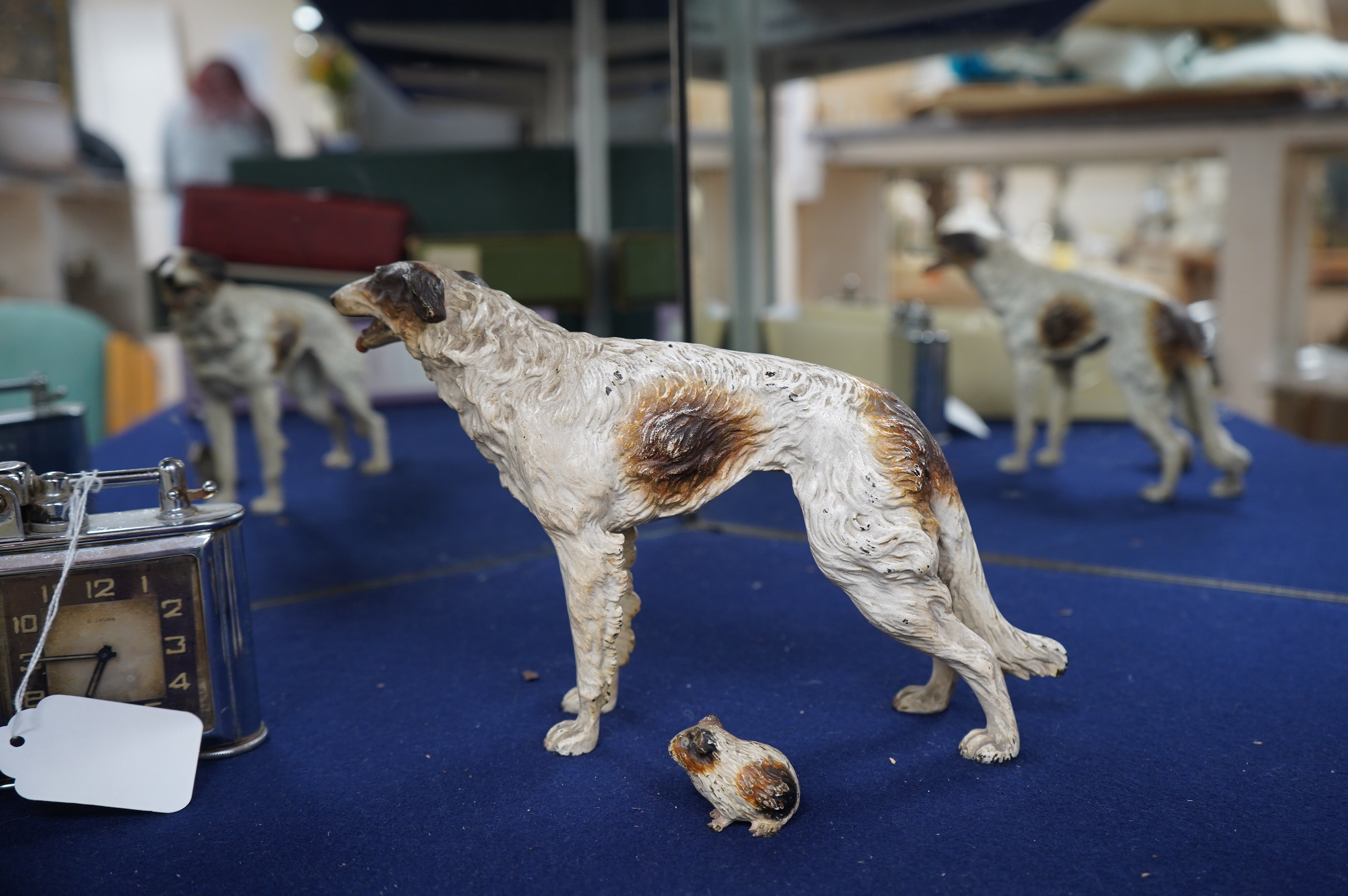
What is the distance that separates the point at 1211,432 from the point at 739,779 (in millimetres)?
1870

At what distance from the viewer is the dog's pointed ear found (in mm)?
1175

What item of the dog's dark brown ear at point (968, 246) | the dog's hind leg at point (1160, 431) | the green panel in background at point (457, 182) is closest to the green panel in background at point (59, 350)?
the green panel in background at point (457, 182)

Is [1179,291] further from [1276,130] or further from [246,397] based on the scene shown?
[246,397]

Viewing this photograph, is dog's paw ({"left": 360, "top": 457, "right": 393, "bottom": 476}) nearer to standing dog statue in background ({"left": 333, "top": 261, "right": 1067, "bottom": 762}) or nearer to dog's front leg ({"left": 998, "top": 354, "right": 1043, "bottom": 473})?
standing dog statue in background ({"left": 333, "top": 261, "right": 1067, "bottom": 762})

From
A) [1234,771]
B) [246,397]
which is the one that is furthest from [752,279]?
[1234,771]

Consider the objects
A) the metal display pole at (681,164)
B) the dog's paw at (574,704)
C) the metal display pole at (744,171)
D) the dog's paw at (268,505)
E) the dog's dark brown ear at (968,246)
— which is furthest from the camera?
the dog's dark brown ear at (968,246)

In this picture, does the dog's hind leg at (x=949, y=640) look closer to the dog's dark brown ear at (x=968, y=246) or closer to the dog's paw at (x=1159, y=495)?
the dog's paw at (x=1159, y=495)

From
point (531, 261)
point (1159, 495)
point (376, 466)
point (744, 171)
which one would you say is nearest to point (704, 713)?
point (531, 261)

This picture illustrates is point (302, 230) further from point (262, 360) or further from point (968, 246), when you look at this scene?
point (968, 246)

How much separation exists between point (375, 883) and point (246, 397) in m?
1.34

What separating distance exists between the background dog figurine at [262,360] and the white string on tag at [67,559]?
78cm

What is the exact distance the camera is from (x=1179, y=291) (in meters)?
3.50

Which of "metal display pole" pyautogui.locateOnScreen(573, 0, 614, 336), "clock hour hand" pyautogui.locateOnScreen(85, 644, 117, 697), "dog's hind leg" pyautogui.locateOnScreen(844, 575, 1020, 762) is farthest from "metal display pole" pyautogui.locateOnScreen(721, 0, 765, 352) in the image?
"clock hour hand" pyautogui.locateOnScreen(85, 644, 117, 697)

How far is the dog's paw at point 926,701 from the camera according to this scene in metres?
1.40
